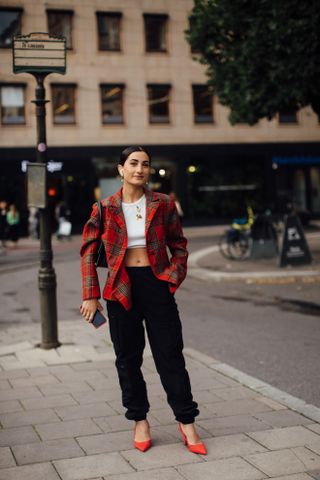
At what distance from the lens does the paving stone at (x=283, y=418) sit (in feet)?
15.5

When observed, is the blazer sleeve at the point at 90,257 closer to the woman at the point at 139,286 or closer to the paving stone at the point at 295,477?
the woman at the point at 139,286

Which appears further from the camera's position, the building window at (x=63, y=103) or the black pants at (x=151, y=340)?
the building window at (x=63, y=103)

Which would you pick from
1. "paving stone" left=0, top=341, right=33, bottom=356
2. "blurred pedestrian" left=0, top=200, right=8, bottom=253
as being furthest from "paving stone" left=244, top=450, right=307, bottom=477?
"blurred pedestrian" left=0, top=200, right=8, bottom=253

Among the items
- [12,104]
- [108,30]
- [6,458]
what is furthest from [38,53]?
[108,30]

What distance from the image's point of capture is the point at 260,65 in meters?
14.8

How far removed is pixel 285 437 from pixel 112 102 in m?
29.3

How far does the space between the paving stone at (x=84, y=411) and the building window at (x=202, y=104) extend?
29.7m

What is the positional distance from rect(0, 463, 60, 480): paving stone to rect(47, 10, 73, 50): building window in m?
29.4

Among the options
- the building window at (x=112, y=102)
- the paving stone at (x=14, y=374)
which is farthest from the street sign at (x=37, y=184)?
the building window at (x=112, y=102)

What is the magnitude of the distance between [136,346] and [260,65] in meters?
11.4

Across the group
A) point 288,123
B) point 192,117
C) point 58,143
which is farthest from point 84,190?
point 288,123

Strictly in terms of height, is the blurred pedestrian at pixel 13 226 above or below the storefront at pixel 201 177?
below

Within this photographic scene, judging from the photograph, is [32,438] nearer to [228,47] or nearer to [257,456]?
[257,456]

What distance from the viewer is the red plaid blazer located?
429 centimetres
